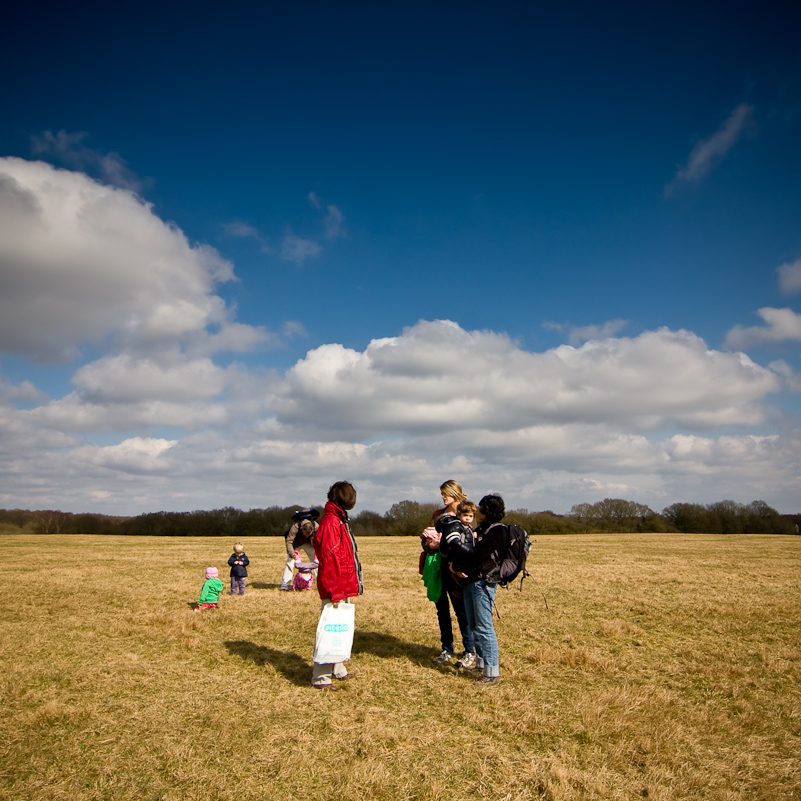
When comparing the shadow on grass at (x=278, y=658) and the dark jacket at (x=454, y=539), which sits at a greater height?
the dark jacket at (x=454, y=539)

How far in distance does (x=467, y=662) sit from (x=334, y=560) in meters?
2.78

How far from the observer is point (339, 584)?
22.6 ft

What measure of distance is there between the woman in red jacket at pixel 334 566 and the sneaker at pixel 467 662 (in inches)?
70.1

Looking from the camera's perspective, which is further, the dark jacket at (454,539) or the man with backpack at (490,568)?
the dark jacket at (454,539)

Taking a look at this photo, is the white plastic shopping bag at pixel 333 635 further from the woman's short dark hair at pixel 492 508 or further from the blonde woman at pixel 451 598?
the woman's short dark hair at pixel 492 508

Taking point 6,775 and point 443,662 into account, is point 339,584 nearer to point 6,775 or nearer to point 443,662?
point 443,662

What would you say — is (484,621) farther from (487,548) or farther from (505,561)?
(487,548)

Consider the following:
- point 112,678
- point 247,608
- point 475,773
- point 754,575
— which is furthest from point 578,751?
point 754,575

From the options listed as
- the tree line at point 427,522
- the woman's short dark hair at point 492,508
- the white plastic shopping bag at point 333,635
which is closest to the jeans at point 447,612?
the woman's short dark hair at point 492,508

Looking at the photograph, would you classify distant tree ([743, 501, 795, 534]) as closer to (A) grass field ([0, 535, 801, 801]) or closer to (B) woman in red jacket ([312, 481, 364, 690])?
(A) grass field ([0, 535, 801, 801])

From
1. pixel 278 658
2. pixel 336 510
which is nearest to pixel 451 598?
pixel 336 510

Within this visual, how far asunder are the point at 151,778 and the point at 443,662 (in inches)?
180

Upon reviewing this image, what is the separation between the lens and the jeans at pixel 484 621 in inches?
277

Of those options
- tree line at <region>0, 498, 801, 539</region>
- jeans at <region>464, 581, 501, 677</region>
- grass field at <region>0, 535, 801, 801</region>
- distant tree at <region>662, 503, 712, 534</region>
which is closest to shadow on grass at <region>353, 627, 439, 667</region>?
grass field at <region>0, 535, 801, 801</region>
